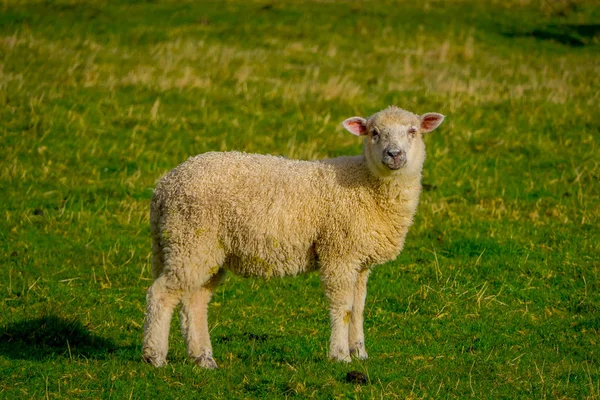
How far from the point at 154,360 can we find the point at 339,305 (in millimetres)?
1714

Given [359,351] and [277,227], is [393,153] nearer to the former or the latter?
[277,227]

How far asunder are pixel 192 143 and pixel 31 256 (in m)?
4.91

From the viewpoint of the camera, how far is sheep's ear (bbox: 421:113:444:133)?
898 centimetres

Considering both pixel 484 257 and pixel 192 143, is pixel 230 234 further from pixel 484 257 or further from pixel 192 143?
pixel 192 143

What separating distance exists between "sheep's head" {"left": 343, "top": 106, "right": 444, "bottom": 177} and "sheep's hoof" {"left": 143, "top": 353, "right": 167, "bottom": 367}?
8.63 ft

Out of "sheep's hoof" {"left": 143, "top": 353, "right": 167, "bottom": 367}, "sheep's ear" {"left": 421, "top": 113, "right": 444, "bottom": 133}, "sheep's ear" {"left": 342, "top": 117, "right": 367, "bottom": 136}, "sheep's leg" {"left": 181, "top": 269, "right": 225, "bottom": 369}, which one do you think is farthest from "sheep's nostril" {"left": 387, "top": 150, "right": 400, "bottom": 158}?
"sheep's hoof" {"left": 143, "top": 353, "right": 167, "bottom": 367}

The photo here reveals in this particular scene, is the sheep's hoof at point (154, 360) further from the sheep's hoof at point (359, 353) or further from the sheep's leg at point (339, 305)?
the sheep's hoof at point (359, 353)

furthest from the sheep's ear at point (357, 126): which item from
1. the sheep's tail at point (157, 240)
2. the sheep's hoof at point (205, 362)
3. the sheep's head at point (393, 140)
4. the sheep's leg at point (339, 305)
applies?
the sheep's hoof at point (205, 362)

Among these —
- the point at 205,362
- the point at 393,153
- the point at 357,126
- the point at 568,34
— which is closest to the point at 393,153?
the point at 393,153

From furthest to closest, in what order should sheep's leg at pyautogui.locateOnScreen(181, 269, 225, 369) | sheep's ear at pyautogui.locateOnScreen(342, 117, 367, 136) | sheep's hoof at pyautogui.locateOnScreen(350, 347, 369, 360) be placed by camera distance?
1. sheep's ear at pyautogui.locateOnScreen(342, 117, 367, 136)
2. sheep's hoof at pyautogui.locateOnScreen(350, 347, 369, 360)
3. sheep's leg at pyautogui.locateOnScreen(181, 269, 225, 369)

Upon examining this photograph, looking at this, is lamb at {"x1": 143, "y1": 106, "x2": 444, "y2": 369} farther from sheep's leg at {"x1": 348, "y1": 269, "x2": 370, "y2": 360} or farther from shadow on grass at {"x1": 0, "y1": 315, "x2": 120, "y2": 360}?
shadow on grass at {"x1": 0, "y1": 315, "x2": 120, "y2": 360}

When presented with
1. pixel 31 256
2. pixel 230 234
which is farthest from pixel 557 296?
pixel 31 256

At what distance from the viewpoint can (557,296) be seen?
10.7 metres

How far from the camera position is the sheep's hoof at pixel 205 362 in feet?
27.2
